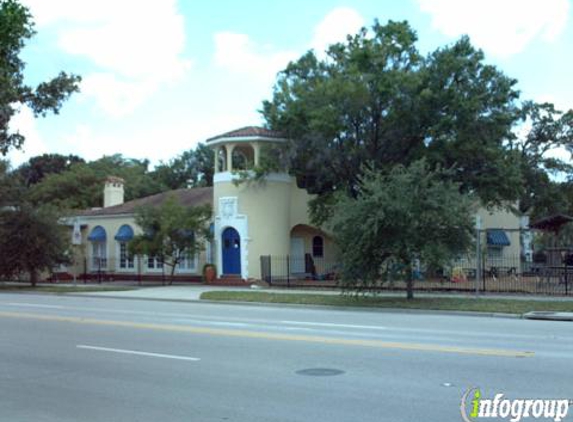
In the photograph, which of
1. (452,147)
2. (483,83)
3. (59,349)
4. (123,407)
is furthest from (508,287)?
(123,407)

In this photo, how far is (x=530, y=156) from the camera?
48281mm

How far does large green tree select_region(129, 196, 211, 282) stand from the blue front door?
1.18 metres

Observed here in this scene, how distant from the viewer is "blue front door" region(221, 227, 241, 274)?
35719 mm

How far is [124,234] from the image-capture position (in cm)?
4166

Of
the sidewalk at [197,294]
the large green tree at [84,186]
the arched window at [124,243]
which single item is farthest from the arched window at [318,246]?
the large green tree at [84,186]

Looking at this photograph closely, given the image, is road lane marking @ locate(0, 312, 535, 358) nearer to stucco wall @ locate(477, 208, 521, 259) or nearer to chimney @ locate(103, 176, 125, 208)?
chimney @ locate(103, 176, 125, 208)

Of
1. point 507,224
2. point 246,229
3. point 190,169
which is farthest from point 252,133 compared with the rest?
point 190,169

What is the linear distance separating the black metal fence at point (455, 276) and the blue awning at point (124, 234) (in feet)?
33.2

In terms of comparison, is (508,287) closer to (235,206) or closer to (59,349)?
(235,206)

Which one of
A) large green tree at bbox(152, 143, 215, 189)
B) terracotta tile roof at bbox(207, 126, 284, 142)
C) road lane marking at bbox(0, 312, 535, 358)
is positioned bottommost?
road lane marking at bbox(0, 312, 535, 358)

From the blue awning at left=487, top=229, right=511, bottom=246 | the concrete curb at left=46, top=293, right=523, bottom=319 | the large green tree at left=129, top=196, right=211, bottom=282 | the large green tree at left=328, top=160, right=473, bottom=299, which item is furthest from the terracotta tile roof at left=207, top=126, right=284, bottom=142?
the blue awning at left=487, top=229, right=511, bottom=246

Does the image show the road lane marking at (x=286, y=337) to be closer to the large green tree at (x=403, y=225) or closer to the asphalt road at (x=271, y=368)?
the asphalt road at (x=271, y=368)

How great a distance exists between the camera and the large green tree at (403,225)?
21.8 meters

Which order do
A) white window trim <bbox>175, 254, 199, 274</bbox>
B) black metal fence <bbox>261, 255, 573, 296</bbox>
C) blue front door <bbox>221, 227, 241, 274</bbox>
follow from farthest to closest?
1. white window trim <bbox>175, 254, 199, 274</bbox>
2. blue front door <bbox>221, 227, 241, 274</bbox>
3. black metal fence <bbox>261, 255, 573, 296</bbox>
